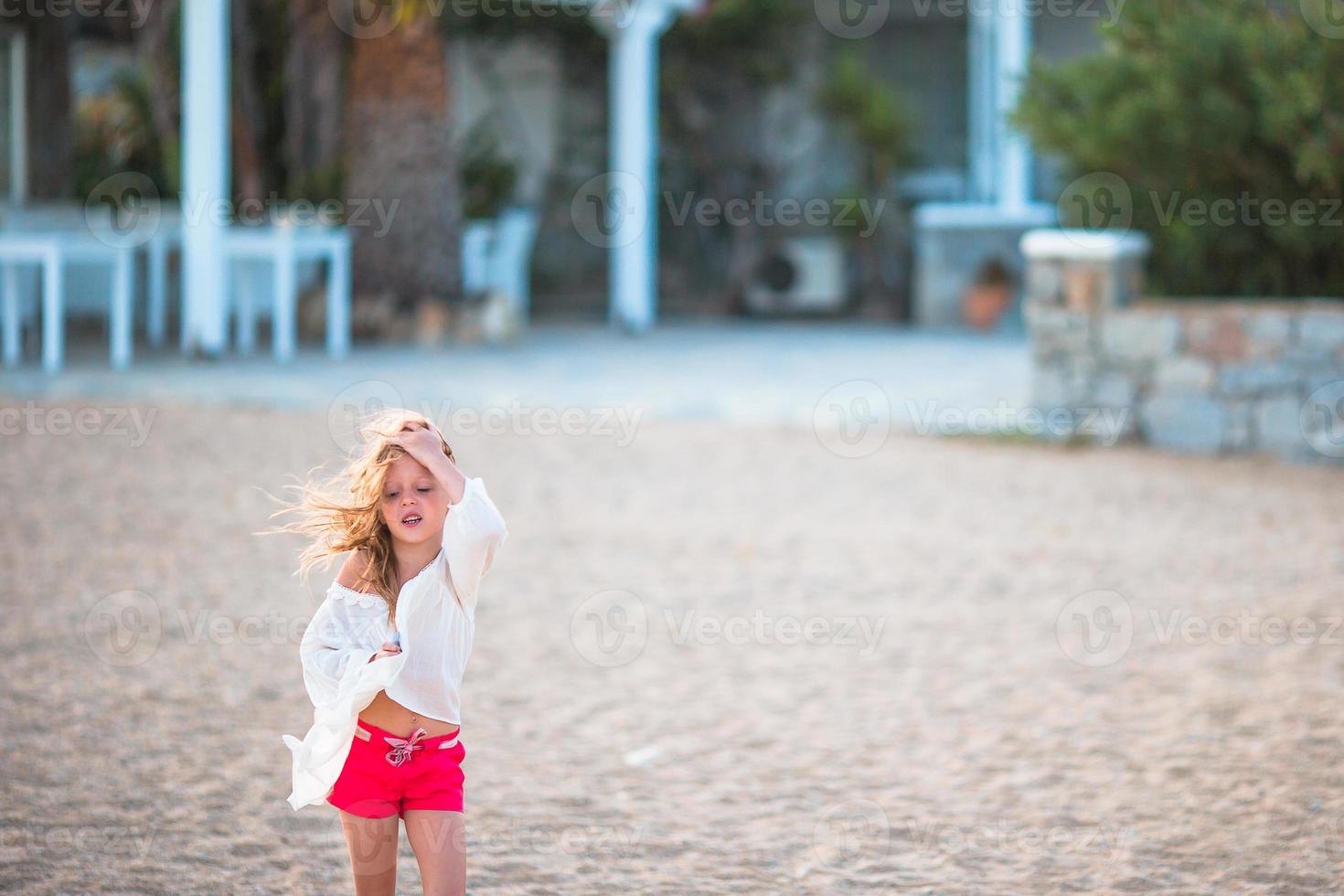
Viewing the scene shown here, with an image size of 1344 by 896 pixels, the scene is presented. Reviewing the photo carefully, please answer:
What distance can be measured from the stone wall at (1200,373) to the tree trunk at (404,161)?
15.7 feet

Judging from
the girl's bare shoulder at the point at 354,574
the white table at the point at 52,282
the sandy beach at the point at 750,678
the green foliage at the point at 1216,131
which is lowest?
the sandy beach at the point at 750,678

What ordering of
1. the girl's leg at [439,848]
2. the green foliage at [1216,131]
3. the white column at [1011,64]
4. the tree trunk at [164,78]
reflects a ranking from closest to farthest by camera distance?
the girl's leg at [439,848] < the green foliage at [1216,131] < the tree trunk at [164,78] < the white column at [1011,64]

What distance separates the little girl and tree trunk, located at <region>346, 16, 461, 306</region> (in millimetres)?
8882

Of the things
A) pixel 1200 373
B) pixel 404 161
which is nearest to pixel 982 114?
pixel 404 161

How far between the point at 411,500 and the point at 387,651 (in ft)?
0.69

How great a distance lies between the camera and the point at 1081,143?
7.58 meters

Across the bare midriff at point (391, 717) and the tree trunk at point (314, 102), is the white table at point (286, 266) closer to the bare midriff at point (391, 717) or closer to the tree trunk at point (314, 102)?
the tree trunk at point (314, 102)

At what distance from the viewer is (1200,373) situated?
7.15 meters

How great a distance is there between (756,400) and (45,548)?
3.93m

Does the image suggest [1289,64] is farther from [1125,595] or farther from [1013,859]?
[1013,859]

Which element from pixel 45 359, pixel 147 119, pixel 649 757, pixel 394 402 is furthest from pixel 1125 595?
pixel 147 119

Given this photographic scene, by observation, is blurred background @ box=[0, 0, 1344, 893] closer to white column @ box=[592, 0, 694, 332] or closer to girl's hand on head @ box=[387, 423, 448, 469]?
white column @ box=[592, 0, 694, 332]

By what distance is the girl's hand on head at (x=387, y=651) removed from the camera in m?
2.21

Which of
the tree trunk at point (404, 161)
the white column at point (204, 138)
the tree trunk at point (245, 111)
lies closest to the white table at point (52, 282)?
the white column at point (204, 138)
